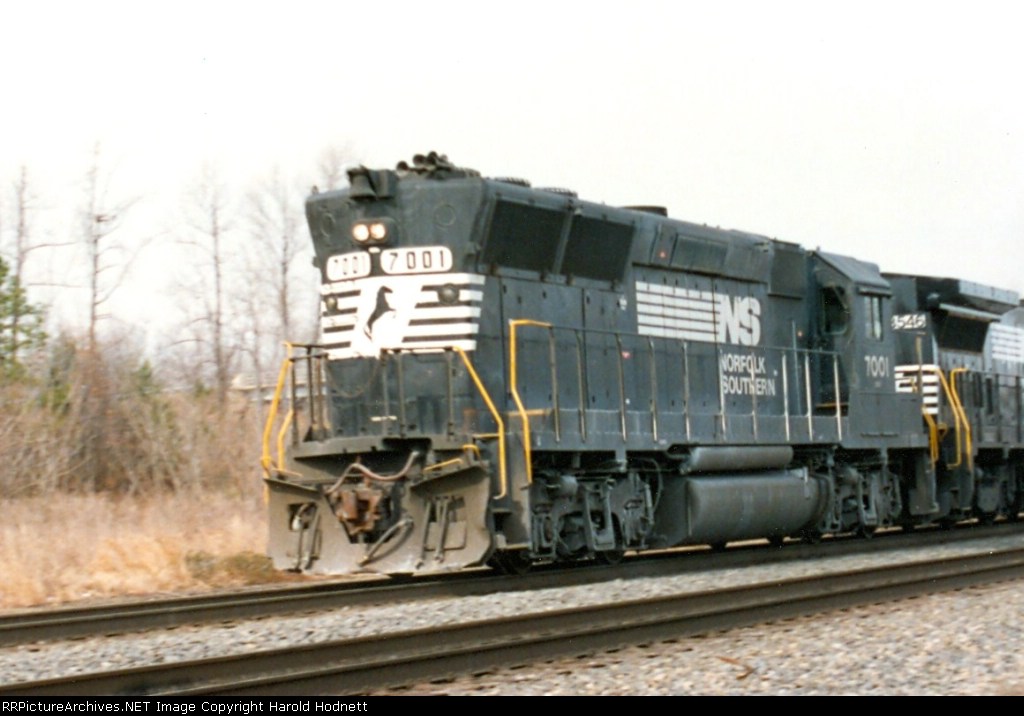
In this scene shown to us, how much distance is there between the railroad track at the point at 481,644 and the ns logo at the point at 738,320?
4240mm

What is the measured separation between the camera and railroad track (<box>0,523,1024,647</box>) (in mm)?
9664

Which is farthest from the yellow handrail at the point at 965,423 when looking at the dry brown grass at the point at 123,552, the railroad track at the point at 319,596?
the dry brown grass at the point at 123,552

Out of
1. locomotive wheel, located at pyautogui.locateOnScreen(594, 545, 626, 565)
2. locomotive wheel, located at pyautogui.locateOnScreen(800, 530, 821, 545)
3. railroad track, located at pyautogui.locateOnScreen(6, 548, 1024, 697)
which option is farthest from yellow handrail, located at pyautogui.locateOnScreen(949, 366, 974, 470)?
railroad track, located at pyautogui.locateOnScreen(6, 548, 1024, 697)

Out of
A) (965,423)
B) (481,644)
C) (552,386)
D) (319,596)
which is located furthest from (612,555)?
(965,423)

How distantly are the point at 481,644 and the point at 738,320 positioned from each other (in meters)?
8.09

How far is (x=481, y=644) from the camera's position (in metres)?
8.03

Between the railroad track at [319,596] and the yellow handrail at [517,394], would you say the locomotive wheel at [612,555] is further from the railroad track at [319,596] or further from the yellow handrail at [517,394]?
the yellow handrail at [517,394]

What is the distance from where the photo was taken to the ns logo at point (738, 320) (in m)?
15.1

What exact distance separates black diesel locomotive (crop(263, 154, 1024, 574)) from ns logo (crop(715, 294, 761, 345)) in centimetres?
3

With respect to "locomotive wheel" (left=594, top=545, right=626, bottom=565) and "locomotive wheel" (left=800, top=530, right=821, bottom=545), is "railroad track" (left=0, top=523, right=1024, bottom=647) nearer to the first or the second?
"locomotive wheel" (left=594, top=545, right=626, bottom=565)

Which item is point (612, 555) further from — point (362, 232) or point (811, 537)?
point (811, 537)

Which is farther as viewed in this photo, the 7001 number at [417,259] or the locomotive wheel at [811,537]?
the locomotive wheel at [811,537]

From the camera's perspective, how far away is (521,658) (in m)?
7.63

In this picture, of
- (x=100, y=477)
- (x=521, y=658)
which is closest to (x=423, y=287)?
(x=521, y=658)
